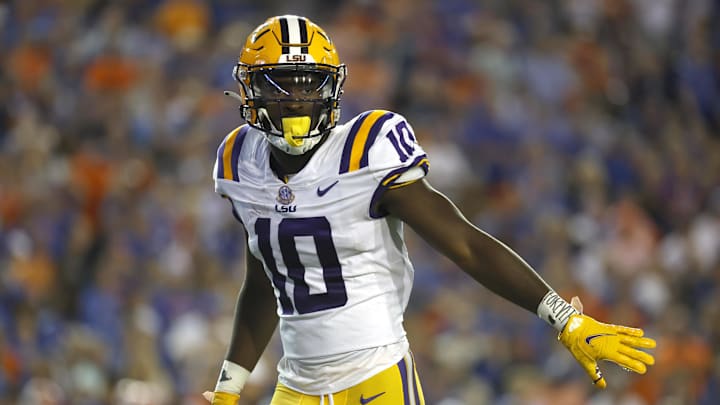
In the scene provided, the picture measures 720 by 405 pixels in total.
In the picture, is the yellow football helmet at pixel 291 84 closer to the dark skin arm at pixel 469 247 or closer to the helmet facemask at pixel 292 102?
the helmet facemask at pixel 292 102

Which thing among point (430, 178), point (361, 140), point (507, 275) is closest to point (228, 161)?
point (361, 140)

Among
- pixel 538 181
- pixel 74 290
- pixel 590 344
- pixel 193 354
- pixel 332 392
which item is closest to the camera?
pixel 590 344

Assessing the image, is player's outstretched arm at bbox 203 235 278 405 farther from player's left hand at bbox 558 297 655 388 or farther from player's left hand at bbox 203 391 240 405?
player's left hand at bbox 558 297 655 388

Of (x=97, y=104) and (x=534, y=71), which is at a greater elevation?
(x=534, y=71)

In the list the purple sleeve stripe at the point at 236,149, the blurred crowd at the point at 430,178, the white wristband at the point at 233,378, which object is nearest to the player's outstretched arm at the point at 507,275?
the purple sleeve stripe at the point at 236,149

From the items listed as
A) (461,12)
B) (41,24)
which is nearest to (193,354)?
(41,24)

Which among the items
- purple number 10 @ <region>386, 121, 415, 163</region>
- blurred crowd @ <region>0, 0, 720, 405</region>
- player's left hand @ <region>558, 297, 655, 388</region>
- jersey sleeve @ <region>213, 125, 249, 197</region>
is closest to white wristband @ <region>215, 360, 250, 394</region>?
jersey sleeve @ <region>213, 125, 249, 197</region>

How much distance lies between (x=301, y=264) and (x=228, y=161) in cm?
42

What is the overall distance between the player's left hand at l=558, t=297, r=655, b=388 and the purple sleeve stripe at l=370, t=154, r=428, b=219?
56 centimetres

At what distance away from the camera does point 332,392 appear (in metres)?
3.14

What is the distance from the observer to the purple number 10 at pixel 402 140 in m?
3.07

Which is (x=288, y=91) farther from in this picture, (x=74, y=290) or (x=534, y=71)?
(x=534, y=71)

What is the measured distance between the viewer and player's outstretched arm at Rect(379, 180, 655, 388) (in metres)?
2.95

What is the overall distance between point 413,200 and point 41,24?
233 inches
